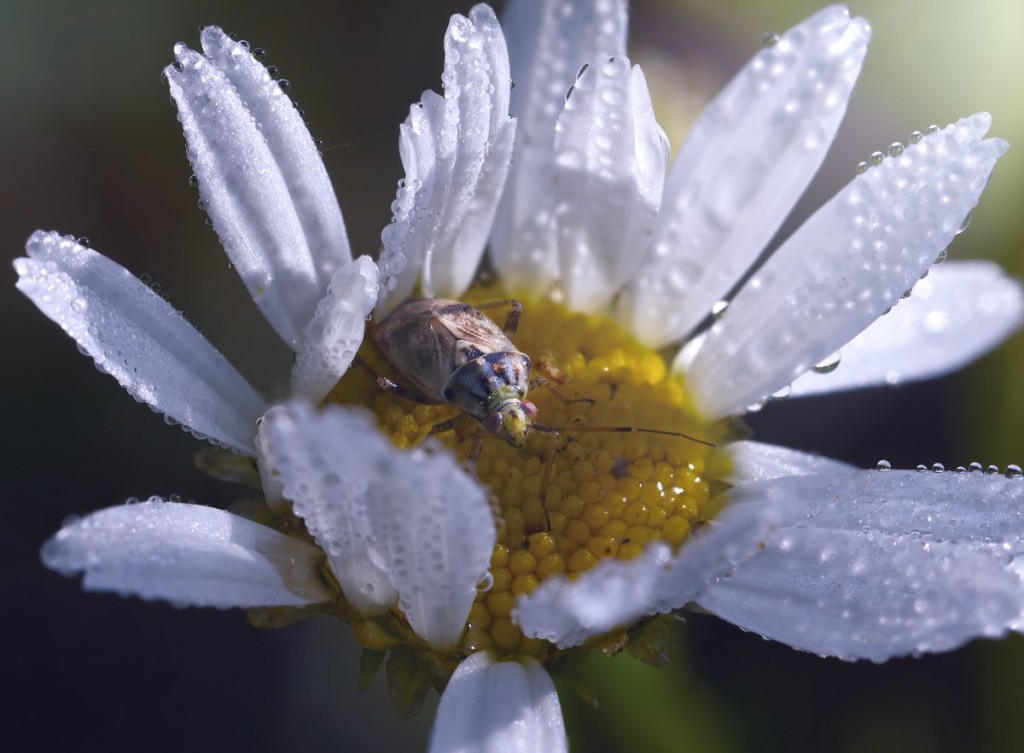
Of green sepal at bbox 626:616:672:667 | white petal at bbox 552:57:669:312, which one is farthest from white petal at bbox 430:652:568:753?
white petal at bbox 552:57:669:312

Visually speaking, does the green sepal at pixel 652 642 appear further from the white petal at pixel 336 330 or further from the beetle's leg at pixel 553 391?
the white petal at pixel 336 330

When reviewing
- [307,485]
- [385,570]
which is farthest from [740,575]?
[307,485]

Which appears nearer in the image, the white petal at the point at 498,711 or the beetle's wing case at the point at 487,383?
the white petal at the point at 498,711

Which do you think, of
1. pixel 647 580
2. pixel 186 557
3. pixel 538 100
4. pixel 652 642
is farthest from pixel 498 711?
pixel 538 100

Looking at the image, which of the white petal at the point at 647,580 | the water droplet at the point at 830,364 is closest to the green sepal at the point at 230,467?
the white petal at the point at 647,580

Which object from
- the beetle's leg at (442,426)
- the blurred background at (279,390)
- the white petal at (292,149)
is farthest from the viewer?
the blurred background at (279,390)

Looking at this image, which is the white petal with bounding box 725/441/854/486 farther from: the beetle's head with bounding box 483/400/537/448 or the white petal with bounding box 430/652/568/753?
the white petal with bounding box 430/652/568/753
